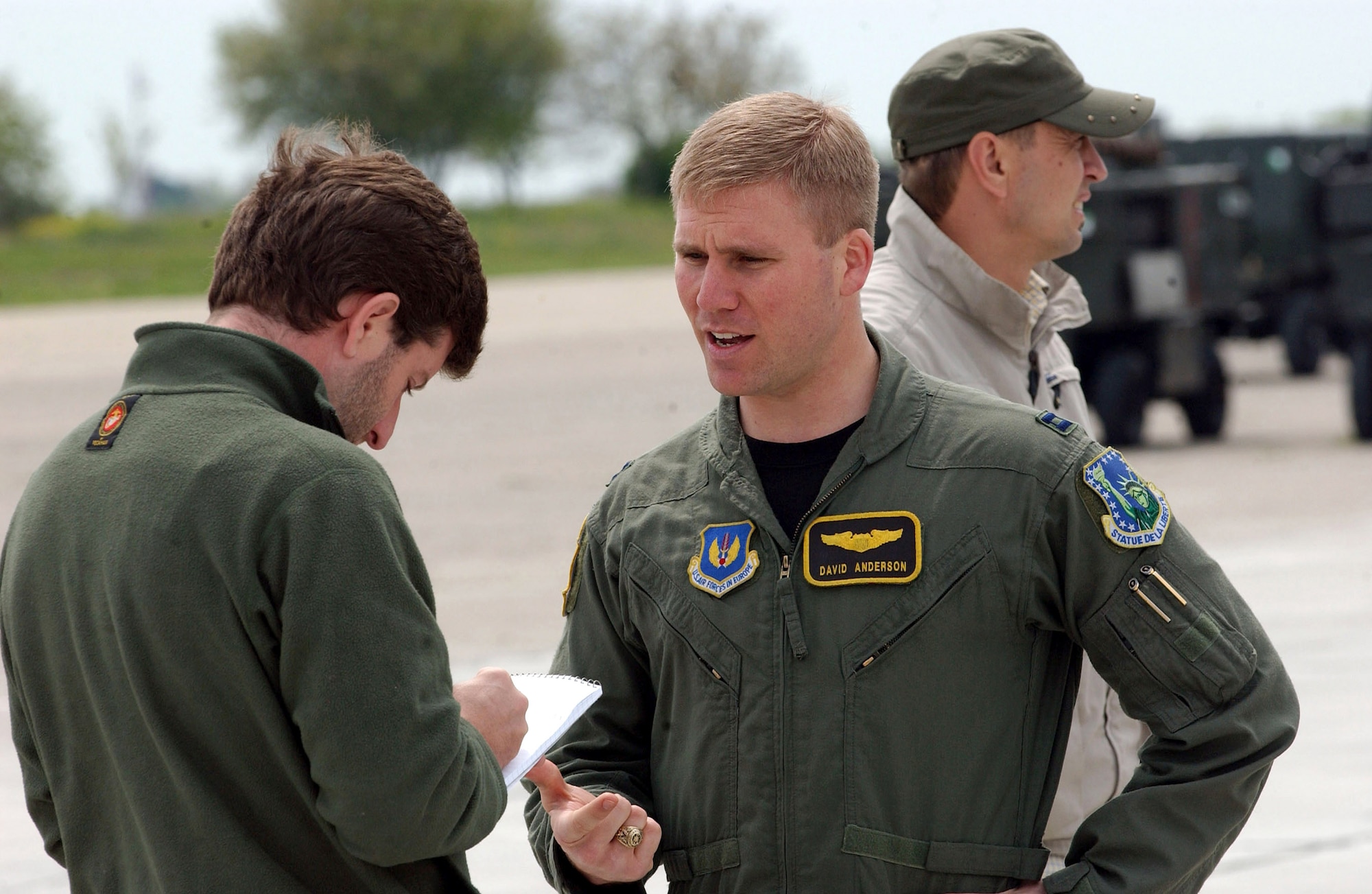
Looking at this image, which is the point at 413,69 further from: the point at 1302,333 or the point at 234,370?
the point at 234,370

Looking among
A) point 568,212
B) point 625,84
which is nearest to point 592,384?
point 568,212

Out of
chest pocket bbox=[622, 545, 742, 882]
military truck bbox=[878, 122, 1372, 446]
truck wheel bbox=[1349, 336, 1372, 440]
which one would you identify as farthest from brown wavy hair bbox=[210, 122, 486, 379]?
truck wheel bbox=[1349, 336, 1372, 440]

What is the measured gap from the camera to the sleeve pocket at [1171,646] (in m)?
2.09

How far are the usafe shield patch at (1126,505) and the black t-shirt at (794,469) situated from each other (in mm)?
336

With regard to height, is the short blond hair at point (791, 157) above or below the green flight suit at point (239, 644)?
above

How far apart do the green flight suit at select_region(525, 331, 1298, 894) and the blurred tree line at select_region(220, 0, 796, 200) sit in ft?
177

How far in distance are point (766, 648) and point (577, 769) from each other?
360 mm

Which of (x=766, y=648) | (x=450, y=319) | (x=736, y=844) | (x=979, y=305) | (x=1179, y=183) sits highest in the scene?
(x=450, y=319)

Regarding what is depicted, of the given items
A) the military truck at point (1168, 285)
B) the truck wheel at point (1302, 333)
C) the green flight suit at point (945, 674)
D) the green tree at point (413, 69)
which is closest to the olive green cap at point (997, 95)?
the green flight suit at point (945, 674)

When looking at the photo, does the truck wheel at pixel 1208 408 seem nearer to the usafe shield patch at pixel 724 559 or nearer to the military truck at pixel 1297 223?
the military truck at pixel 1297 223

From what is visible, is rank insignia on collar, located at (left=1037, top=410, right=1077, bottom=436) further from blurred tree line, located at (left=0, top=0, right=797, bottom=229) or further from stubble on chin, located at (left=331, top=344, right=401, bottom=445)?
blurred tree line, located at (left=0, top=0, right=797, bottom=229)

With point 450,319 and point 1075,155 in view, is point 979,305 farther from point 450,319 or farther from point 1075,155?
point 450,319

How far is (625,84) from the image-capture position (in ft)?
185

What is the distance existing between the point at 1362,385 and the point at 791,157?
14422mm
